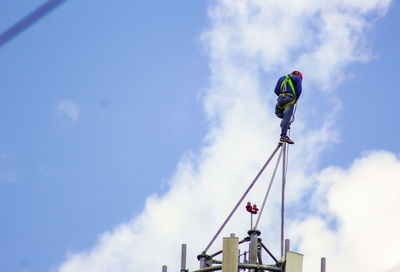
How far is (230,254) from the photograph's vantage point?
107 feet

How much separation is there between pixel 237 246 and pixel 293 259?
1.87 metres

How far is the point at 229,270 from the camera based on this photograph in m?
32.3

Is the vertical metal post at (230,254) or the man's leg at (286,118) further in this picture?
the man's leg at (286,118)

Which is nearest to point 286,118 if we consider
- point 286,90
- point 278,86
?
point 286,90

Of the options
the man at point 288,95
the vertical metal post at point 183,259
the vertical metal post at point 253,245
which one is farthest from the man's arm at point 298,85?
the vertical metal post at point 183,259

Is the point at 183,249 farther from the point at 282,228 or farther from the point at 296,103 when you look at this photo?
the point at 296,103

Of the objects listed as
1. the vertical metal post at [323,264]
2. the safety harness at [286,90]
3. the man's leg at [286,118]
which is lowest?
the vertical metal post at [323,264]

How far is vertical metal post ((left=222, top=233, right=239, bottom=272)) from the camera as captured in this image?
3231 cm

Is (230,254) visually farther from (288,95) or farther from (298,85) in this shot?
(298,85)

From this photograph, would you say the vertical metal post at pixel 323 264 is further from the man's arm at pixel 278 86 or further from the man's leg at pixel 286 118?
the man's arm at pixel 278 86

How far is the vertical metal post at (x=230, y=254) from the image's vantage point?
106ft

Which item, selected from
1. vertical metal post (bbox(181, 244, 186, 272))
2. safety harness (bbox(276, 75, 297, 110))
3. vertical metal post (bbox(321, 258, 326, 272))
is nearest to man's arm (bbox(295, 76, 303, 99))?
safety harness (bbox(276, 75, 297, 110))

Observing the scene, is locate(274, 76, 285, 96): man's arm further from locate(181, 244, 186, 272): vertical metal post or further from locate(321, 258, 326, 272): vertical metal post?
locate(321, 258, 326, 272): vertical metal post

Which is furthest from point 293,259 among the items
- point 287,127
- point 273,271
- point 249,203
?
point 287,127
